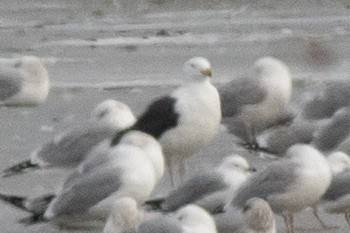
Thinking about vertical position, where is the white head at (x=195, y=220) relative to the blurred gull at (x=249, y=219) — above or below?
above

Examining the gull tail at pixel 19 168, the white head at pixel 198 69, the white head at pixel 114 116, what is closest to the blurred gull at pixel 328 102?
the white head at pixel 198 69

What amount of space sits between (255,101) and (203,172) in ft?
12.6

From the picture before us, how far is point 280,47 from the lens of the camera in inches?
814

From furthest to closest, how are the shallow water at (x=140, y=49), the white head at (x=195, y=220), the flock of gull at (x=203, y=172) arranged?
1. the shallow water at (x=140, y=49)
2. the flock of gull at (x=203, y=172)
3. the white head at (x=195, y=220)

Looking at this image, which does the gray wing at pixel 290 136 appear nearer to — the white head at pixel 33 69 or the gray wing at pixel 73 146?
the gray wing at pixel 73 146

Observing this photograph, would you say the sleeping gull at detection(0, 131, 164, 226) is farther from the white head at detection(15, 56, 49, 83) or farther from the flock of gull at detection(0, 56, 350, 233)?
the white head at detection(15, 56, 49, 83)

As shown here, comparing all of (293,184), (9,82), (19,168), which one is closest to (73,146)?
(19,168)

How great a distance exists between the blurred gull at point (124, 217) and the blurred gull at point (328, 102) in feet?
15.2

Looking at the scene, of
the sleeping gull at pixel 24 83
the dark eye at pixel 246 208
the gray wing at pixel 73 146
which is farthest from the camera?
the sleeping gull at pixel 24 83

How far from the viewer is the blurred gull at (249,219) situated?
1002cm

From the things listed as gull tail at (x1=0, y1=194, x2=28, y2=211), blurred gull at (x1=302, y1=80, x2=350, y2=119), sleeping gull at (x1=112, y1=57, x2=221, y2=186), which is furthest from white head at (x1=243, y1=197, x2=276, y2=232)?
blurred gull at (x1=302, y1=80, x2=350, y2=119)

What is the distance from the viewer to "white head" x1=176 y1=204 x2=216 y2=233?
9641 millimetres

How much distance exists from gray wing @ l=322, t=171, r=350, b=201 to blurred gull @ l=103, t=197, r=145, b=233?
1.69m

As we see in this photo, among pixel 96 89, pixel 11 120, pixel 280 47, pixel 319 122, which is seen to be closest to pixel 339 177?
pixel 319 122
